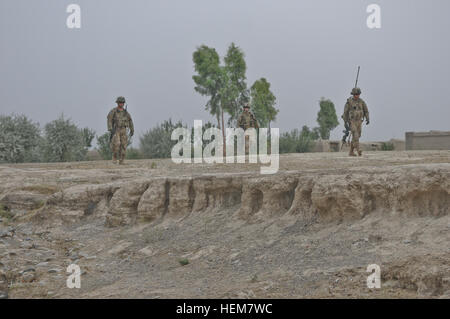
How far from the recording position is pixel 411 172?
21.0 feet

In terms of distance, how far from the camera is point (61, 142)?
27.3m

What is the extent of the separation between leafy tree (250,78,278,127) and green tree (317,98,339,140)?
28.5 ft

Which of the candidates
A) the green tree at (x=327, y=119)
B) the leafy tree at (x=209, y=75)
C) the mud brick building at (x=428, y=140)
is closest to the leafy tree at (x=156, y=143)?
the leafy tree at (x=209, y=75)

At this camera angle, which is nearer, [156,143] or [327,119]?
[156,143]

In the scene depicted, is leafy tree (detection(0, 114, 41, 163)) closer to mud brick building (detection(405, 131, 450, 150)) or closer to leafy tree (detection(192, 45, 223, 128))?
leafy tree (detection(192, 45, 223, 128))

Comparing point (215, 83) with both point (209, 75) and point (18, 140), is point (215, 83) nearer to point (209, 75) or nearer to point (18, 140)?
point (209, 75)

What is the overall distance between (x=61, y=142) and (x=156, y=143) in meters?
4.81

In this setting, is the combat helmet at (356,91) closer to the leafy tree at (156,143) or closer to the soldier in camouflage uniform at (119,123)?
the soldier in camouflage uniform at (119,123)

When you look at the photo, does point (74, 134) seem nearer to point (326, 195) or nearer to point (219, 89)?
point (219, 89)

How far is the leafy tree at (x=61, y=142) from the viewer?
27297 mm

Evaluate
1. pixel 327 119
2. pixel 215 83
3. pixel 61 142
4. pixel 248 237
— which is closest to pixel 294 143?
pixel 215 83

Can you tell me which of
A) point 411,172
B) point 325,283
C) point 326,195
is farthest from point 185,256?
point 411,172

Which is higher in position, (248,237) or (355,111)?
(355,111)

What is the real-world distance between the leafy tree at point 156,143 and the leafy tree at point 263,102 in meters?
6.67
